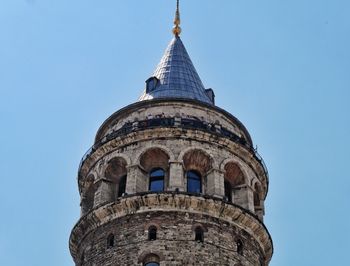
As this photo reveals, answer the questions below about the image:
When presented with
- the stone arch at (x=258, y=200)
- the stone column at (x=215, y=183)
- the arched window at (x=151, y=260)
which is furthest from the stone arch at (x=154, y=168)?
the stone arch at (x=258, y=200)

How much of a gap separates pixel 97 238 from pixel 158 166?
3666 mm

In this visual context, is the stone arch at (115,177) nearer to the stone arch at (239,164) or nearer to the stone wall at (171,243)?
the stone wall at (171,243)

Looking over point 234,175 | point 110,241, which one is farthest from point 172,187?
point 234,175

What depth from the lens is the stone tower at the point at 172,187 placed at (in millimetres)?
24031

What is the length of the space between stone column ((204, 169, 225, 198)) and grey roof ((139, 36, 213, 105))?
159 inches

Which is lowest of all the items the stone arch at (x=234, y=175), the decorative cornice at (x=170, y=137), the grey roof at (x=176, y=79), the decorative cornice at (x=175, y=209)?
the decorative cornice at (x=175, y=209)

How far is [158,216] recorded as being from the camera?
24.5 metres

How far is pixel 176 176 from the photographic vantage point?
2569cm

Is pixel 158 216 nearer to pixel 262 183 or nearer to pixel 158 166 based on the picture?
pixel 158 166

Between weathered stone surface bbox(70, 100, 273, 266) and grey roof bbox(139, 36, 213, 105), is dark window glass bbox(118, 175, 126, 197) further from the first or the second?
grey roof bbox(139, 36, 213, 105)

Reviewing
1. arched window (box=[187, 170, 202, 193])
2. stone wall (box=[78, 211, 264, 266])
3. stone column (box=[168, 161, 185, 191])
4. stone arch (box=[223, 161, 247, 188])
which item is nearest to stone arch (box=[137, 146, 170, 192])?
stone column (box=[168, 161, 185, 191])

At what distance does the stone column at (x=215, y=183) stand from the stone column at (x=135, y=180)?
230cm

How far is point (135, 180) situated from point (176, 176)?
1499mm

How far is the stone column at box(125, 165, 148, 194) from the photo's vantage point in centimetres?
2559
